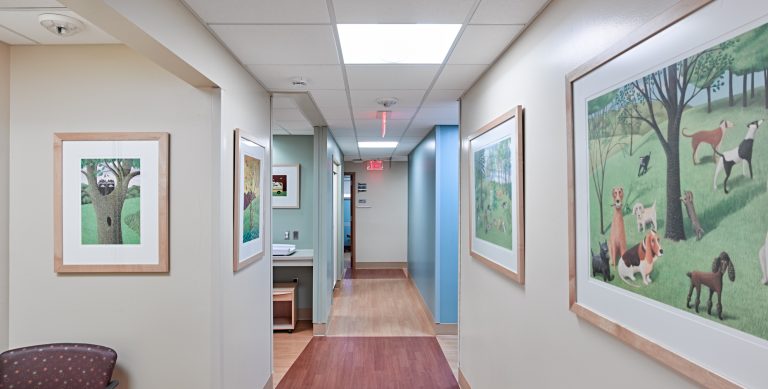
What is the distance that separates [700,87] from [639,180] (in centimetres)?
28

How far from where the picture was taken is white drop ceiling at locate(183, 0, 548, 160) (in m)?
1.68

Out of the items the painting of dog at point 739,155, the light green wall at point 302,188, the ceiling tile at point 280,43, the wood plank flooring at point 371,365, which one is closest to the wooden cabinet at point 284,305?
the wood plank flooring at point 371,365

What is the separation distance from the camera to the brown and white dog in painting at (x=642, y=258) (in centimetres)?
100

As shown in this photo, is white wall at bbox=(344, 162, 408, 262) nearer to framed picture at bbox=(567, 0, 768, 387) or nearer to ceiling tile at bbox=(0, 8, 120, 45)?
ceiling tile at bbox=(0, 8, 120, 45)

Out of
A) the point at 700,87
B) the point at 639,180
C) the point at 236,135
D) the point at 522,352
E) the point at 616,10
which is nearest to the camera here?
the point at 700,87

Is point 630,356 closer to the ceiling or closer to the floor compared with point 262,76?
closer to the floor

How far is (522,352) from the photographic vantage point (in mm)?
1933

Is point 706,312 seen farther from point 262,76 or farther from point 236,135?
point 262,76

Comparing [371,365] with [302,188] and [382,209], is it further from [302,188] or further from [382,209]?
[382,209]

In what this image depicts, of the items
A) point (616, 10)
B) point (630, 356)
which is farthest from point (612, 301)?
point (616, 10)

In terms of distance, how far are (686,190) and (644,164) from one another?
16cm

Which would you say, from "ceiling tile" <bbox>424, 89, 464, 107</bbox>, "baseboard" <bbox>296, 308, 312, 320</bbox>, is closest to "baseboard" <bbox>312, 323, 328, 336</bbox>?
"baseboard" <bbox>296, 308, 312, 320</bbox>

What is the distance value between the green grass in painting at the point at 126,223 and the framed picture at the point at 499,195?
6.19ft

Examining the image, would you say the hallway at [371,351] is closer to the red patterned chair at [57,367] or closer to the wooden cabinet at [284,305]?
the wooden cabinet at [284,305]
